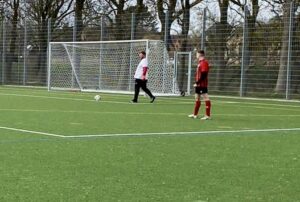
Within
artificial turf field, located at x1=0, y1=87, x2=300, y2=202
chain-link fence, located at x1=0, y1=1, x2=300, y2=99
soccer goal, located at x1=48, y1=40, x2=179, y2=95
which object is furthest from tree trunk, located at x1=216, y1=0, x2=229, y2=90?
artificial turf field, located at x1=0, y1=87, x2=300, y2=202

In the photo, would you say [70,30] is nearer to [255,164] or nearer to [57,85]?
[57,85]

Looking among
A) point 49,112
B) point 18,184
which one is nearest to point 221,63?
point 49,112

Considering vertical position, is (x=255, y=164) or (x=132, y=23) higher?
(x=132, y=23)

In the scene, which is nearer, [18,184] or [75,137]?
[18,184]

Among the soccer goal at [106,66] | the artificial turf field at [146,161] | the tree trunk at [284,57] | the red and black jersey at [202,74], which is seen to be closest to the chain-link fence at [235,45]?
the tree trunk at [284,57]

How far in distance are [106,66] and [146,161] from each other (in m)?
23.9

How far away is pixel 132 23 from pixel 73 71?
3981 millimetres

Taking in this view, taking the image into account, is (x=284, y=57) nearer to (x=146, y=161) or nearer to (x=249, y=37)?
(x=249, y=37)

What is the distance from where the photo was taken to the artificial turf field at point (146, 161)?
574 cm

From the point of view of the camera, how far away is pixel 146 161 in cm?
757

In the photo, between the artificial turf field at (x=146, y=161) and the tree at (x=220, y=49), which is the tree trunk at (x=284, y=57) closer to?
the tree at (x=220, y=49)

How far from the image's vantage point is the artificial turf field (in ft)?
Result: 18.8

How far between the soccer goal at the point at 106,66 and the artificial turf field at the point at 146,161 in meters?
15.1

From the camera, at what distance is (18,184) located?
597 centimetres
